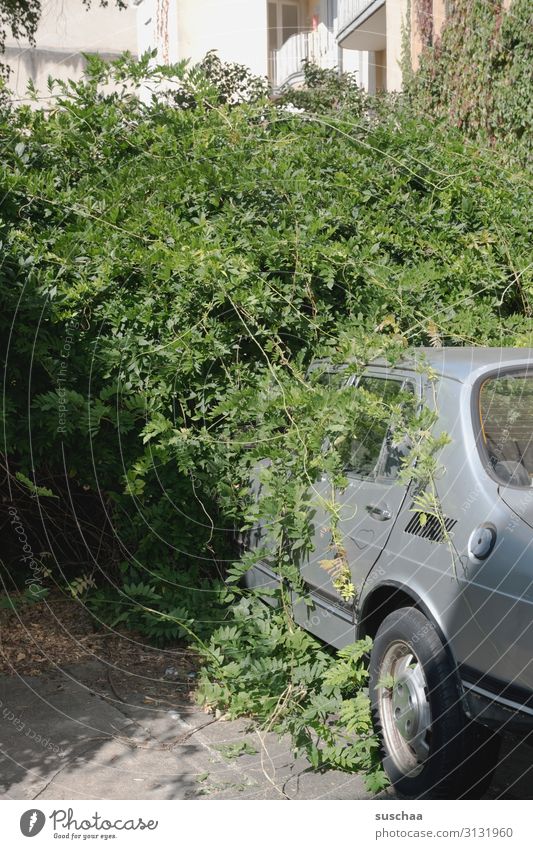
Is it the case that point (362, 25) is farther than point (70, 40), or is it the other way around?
point (362, 25)

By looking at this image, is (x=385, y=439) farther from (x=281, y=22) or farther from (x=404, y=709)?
(x=281, y=22)

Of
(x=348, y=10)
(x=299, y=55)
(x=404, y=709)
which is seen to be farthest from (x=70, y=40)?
(x=404, y=709)

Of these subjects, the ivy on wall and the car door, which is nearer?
the car door

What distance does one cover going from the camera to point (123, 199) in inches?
225

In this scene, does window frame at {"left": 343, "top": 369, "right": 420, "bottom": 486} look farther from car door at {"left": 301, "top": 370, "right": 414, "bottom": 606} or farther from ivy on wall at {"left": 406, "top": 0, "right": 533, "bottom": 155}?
ivy on wall at {"left": 406, "top": 0, "right": 533, "bottom": 155}

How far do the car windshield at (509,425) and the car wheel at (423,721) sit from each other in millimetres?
600

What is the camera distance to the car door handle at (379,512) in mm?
3559

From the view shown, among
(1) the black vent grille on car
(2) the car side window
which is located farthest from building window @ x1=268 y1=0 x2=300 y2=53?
(1) the black vent grille on car

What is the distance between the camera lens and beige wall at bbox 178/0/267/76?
7.78m

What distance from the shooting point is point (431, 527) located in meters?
3.26

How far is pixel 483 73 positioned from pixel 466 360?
789cm

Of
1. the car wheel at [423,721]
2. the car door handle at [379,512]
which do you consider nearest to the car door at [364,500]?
the car door handle at [379,512]

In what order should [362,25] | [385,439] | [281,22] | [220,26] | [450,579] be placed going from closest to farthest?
[450,579]
[385,439]
[220,26]
[281,22]
[362,25]

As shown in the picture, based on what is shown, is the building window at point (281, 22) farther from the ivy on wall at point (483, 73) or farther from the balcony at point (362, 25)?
the ivy on wall at point (483, 73)
